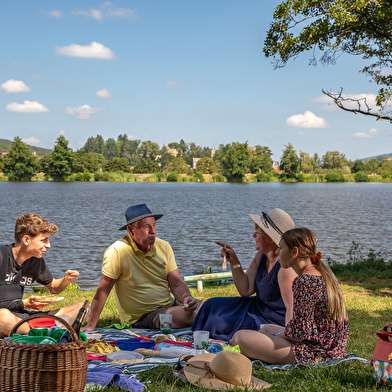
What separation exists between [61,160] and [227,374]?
11681 centimetres

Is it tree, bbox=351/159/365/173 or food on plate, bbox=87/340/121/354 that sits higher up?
tree, bbox=351/159/365/173

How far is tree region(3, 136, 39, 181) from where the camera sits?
361 feet

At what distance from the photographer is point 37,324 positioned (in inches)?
170

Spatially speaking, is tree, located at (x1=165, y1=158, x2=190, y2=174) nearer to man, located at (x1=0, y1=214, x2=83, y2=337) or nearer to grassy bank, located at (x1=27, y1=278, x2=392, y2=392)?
grassy bank, located at (x1=27, y1=278, x2=392, y2=392)

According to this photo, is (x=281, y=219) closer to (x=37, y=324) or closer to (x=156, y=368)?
(x=156, y=368)

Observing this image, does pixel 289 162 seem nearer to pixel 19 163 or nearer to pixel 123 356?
pixel 19 163

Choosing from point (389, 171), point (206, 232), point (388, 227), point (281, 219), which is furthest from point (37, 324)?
point (389, 171)

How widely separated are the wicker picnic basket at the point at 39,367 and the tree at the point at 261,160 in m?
154

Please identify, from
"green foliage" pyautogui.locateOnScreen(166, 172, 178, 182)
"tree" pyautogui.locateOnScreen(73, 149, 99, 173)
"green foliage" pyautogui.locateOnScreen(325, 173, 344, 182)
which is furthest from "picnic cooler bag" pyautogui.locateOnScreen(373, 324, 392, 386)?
"green foliage" pyautogui.locateOnScreen(325, 173, 344, 182)

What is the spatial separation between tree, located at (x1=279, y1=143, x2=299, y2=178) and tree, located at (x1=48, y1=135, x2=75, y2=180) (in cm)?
6370

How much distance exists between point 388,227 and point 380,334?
2915 cm

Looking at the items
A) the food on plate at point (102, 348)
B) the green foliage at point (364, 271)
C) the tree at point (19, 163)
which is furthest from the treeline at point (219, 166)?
the food on plate at point (102, 348)

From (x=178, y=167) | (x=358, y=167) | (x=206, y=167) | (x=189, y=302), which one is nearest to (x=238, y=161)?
(x=206, y=167)

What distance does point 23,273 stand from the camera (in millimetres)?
5020
